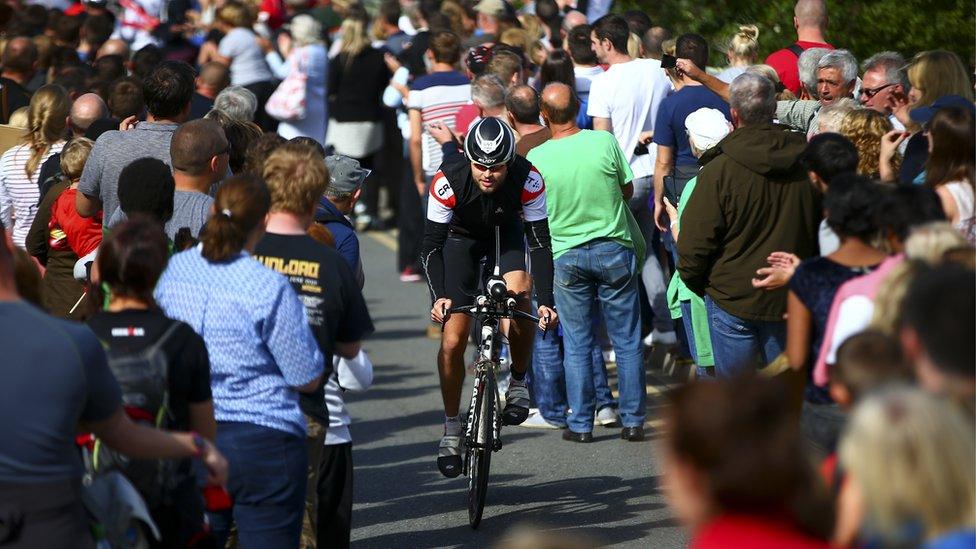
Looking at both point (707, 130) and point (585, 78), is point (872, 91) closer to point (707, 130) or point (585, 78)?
point (707, 130)

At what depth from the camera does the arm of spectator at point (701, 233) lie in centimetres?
717

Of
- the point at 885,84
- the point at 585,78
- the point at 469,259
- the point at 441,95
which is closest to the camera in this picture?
the point at 469,259

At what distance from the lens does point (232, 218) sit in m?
4.92

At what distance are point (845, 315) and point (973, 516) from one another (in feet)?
5.99

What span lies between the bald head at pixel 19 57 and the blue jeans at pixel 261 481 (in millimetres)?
6964

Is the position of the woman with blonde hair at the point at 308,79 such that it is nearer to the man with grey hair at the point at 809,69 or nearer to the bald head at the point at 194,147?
the man with grey hair at the point at 809,69

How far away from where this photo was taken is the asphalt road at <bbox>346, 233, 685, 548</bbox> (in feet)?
24.2

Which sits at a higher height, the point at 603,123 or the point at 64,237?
the point at 64,237

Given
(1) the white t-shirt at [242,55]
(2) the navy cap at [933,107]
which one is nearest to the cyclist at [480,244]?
(2) the navy cap at [933,107]

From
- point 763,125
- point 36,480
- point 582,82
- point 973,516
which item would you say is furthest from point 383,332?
point 973,516

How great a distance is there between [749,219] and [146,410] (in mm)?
3553

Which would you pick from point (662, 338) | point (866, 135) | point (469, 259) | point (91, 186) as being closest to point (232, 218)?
point (91, 186)

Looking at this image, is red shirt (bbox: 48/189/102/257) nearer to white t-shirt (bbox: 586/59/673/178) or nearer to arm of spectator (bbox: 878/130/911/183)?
arm of spectator (bbox: 878/130/911/183)

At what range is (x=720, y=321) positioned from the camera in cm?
734
